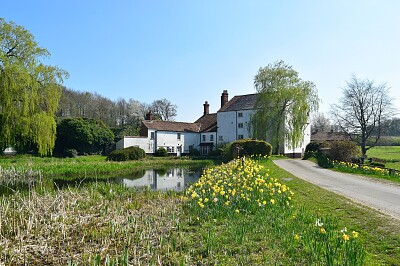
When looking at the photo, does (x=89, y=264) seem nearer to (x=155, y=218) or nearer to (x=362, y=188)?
(x=155, y=218)

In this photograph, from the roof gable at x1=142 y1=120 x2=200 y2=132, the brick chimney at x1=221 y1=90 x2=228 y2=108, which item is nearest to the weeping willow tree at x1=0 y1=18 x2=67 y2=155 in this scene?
the roof gable at x1=142 y1=120 x2=200 y2=132

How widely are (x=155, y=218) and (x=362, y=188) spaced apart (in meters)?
8.41

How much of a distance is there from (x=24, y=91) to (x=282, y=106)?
26.4 metres

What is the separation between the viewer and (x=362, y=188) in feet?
37.5

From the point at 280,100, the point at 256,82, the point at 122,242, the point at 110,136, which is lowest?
the point at 122,242

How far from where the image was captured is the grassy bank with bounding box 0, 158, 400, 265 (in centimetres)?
468

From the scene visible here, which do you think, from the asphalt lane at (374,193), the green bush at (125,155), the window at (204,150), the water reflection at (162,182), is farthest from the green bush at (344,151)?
the window at (204,150)

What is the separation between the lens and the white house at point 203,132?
45.7 m

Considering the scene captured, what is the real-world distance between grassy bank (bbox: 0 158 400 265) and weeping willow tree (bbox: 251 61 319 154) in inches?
1058

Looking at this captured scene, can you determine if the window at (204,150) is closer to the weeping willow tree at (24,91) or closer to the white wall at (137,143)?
the white wall at (137,143)

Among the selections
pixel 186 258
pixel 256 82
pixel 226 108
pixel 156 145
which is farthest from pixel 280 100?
pixel 186 258

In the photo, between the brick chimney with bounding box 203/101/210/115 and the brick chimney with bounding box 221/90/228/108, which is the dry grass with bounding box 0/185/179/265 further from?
the brick chimney with bounding box 203/101/210/115

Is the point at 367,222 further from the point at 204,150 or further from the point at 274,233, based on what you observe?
the point at 204,150

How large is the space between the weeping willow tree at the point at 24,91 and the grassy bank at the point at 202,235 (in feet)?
56.0
